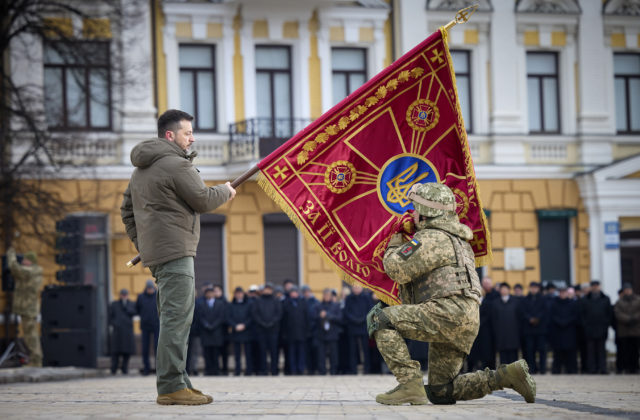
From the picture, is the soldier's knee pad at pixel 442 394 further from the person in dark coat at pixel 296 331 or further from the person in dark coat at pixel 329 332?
the person in dark coat at pixel 296 331

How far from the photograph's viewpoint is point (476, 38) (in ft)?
85.6

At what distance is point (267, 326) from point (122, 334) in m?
2.81

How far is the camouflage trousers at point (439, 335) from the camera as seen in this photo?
7.43 metres

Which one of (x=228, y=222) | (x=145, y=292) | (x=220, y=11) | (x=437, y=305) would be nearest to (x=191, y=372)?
(x=145, y=292)

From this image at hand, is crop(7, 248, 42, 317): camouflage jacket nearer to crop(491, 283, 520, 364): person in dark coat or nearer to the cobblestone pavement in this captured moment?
crop(491, 283, 520, 364): person in dark coat

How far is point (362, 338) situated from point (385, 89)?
36.1 ft

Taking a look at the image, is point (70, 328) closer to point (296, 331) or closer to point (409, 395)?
point (296, 331)

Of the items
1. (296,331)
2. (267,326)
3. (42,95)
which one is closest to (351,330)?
(296,331)

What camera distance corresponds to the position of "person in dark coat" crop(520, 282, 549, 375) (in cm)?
1961

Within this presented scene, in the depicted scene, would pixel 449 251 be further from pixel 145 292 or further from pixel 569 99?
pixel 569 99

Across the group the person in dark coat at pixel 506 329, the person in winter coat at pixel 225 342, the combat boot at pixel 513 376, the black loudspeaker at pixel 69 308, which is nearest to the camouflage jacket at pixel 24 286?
the black loudspeaker at pixel 69 308

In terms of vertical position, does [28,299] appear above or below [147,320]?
above

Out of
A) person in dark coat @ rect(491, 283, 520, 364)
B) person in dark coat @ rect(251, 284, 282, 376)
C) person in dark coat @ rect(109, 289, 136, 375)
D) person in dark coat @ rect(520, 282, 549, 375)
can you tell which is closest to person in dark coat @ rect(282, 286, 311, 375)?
person in dark coat @ rect(251, 284, 282, 376)

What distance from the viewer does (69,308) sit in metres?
18.0
